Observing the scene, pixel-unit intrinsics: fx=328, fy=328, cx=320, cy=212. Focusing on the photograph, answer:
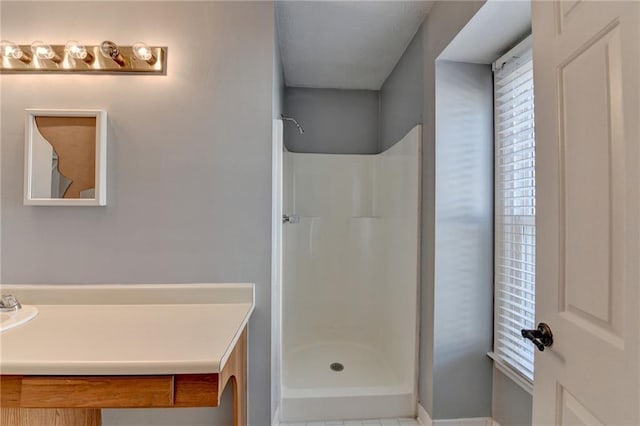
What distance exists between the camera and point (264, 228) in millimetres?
1508

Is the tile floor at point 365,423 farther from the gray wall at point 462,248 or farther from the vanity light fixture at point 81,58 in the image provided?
the vanity light fixture at point 81,58

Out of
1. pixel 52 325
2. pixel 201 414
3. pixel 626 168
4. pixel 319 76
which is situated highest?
pixel 319 76

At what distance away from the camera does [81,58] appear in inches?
56.4

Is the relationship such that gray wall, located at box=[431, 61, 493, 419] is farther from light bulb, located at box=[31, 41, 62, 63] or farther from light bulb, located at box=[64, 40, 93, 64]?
light bulb, located at box=[31, 41, 62, 63]

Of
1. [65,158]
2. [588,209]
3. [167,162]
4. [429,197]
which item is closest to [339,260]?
[429,197]

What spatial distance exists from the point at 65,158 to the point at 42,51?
0.46 meters

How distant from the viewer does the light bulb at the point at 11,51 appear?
1414mm

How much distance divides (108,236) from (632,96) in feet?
5.98

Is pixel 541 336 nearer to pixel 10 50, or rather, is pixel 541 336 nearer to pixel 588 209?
pixel 588 209

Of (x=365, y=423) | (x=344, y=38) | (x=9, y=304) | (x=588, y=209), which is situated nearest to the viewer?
(x=588, y=209)

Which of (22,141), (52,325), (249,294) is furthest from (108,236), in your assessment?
(249,294)

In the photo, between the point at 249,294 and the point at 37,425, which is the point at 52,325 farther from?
the point at 249,294

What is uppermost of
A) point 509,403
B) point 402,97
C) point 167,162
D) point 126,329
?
point 402,97

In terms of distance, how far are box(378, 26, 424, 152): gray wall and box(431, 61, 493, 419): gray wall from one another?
0.26 m
